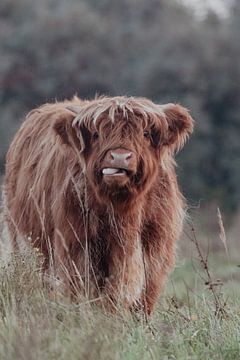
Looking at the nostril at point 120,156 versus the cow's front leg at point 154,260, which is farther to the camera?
the cow's front leg at point 154,260

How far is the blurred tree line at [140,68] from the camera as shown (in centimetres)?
2859

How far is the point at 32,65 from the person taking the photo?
101 feet

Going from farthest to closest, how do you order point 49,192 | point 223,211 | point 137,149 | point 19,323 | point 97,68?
point 97,68 < point 223,211 < point 49,192 < point 137,149 < point 19,323

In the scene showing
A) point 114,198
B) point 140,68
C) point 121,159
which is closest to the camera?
point 121,159

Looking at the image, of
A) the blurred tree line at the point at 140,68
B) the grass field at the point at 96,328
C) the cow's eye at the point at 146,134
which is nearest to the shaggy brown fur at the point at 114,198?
the cow's eye at the point at 146,134

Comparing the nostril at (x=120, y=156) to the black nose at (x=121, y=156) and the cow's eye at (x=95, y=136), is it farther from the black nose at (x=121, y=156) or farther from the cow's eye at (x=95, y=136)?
the cow's eye at (x=95, y=136)

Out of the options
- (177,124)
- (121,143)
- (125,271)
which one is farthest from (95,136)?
(125,271)

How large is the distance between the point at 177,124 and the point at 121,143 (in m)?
0.69

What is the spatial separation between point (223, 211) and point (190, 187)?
121cm

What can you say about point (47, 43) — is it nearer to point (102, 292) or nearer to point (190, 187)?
point (190, 187)

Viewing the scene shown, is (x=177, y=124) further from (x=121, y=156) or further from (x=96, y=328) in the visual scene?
(x=96, y=328)

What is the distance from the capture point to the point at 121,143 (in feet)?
21.9

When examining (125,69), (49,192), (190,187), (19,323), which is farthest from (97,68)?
(19,323)

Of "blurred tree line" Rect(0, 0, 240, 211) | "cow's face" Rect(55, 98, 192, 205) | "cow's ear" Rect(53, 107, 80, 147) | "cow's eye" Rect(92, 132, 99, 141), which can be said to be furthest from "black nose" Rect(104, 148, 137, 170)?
"blurred tree line" Rect(0, 0, 240, 211)
